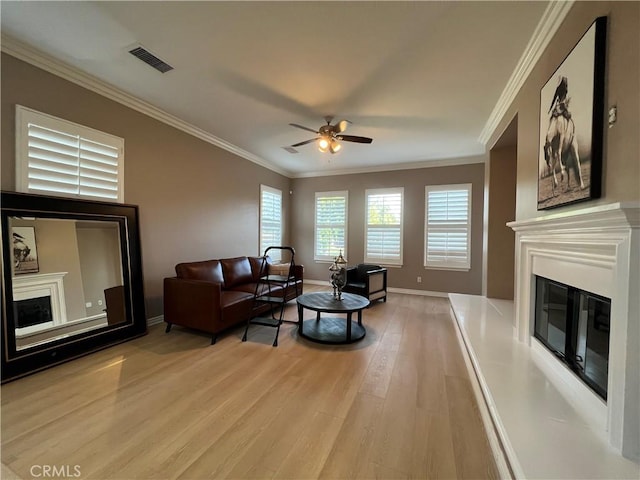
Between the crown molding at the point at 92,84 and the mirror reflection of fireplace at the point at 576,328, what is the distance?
4.67 meters

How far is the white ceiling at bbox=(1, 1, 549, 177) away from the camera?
1.94 m

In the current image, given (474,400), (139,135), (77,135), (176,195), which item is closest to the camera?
(474,400)

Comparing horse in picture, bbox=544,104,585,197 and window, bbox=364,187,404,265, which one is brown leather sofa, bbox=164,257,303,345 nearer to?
window, bbox=364,187,404,265

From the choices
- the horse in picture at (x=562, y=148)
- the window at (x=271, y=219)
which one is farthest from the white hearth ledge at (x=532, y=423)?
the window at (x=271, y=219)

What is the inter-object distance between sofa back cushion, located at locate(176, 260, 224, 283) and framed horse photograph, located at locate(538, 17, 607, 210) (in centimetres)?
377

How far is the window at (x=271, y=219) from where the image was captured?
5.83 m

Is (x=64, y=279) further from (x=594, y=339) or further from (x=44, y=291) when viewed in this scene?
(x=594, y=339)

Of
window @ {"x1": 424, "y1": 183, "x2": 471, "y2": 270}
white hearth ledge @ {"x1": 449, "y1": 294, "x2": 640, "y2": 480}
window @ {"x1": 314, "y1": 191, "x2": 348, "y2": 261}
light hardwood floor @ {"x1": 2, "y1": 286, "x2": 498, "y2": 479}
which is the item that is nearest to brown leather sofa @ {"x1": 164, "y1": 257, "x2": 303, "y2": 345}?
light hardwood floor @ {"x1": 2, "y1": 286, "x2": 498, "y2": 479}

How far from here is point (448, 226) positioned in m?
5.40

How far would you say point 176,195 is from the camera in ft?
12.7

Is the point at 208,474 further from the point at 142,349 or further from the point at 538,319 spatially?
the point at 538,319

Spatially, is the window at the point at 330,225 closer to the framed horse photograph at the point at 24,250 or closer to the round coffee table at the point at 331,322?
the round coffee table at the point at 331,322

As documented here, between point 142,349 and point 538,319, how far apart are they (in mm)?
3856

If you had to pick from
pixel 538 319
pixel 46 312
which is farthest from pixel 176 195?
pixel 538 319
